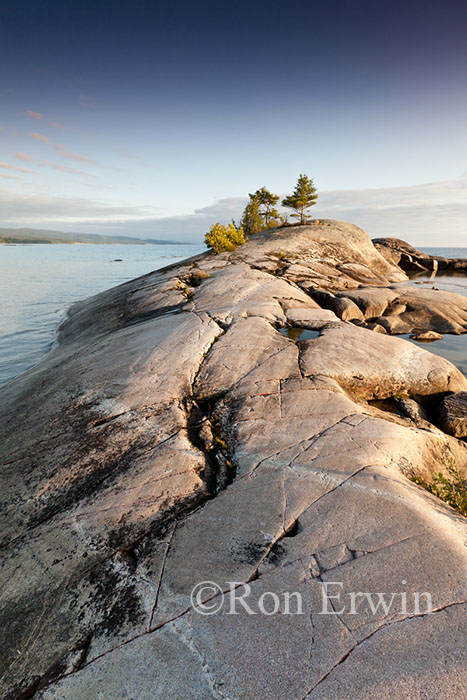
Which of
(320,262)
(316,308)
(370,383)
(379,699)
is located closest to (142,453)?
(379,699)

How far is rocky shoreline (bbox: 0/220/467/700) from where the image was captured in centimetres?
308

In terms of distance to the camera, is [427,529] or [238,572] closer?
[238,572]

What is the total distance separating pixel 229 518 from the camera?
4.61 metres

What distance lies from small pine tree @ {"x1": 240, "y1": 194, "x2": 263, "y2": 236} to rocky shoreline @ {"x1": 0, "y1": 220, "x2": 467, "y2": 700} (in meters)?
33.5

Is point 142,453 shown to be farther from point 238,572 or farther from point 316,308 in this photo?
point 316,308

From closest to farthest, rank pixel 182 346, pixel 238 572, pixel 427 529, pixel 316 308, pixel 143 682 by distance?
pixel 143 682 < pixel 238 572 < pixel 427 529 < pixel 182 346 < pixel 316 308

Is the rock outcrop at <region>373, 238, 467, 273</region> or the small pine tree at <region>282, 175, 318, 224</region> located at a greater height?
the small pine tree at <region>282, 175, 318, 224</region>

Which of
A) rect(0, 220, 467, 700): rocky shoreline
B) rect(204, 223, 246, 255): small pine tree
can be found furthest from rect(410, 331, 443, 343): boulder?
rect(204, 223, 246, 255): small pine tree

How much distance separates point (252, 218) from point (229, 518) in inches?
1636

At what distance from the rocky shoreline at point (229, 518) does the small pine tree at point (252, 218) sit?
33.5 metres

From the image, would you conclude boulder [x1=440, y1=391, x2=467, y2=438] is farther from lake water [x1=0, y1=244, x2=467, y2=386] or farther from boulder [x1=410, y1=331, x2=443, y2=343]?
boulder [x1=410, y1=331, x2=443, y2=343]

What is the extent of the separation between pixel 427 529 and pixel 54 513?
5.80 metres

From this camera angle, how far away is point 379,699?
271 centimetres

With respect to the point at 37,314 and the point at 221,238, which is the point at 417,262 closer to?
the point at 221,238
